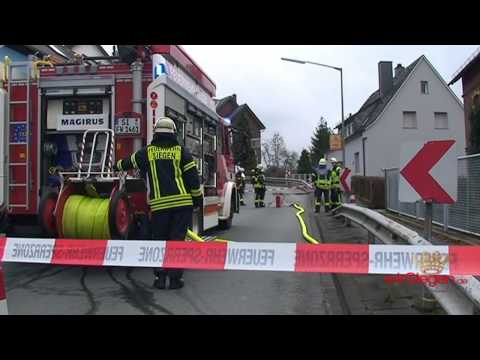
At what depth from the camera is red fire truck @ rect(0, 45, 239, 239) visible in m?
6.74

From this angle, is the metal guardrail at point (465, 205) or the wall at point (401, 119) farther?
the wall at point (401, 119)

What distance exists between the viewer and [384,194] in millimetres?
16344

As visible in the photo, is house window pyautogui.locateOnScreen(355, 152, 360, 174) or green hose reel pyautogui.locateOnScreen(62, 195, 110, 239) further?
house window pyautogui.locateOnScreen(355, 152, 360, 174)

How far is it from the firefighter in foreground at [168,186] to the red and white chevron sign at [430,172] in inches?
97.4

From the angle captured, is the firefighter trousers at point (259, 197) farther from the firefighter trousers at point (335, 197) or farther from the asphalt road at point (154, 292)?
the asphalt road at point (154, 292)

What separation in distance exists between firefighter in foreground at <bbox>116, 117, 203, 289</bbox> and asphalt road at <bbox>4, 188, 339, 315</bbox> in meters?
0.45

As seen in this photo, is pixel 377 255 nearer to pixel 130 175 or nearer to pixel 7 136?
pixel 130 175

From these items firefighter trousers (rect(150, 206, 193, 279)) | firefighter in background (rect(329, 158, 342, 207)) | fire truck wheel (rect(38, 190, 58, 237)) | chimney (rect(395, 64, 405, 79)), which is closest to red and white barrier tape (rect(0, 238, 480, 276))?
firefighter trousers (rect(150, 206, 193, 279))

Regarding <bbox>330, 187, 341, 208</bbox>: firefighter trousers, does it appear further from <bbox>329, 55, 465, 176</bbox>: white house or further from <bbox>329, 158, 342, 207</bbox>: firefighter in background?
<bbox>329, 55, 465, 176</bbox>: white house

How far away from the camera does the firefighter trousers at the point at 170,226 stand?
19.7ft

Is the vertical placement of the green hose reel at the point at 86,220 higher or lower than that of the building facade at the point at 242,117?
lower

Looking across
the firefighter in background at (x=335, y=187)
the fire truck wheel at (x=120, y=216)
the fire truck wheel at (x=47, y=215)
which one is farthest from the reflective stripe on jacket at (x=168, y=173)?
the firefighter in background at (x=335, y=187)

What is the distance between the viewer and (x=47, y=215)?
666 centimetres

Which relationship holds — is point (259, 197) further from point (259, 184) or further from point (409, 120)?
point (409, 120)
